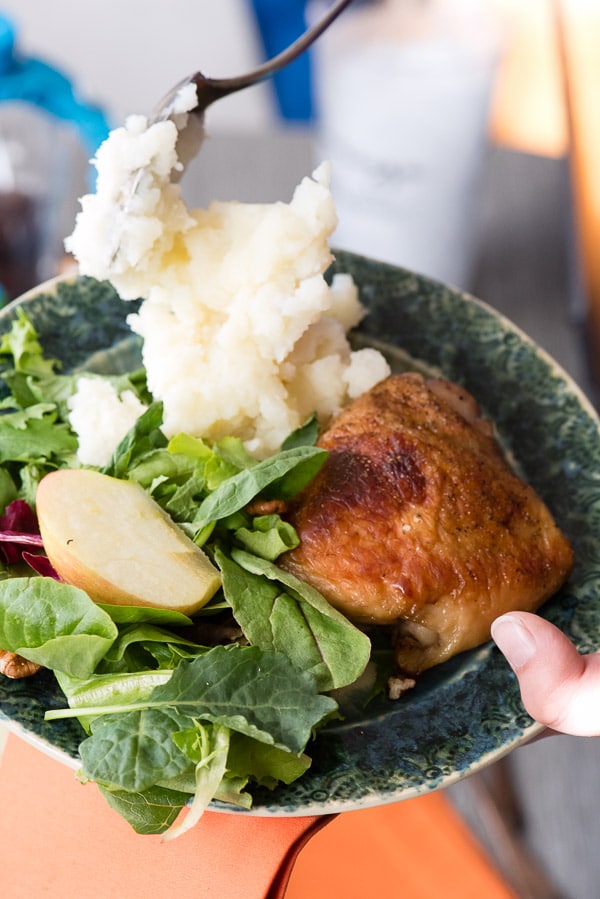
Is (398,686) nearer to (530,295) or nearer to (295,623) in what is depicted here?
(295,623)

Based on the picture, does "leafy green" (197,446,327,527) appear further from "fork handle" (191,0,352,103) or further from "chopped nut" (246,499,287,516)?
"fork handle" (191,0,352,103)

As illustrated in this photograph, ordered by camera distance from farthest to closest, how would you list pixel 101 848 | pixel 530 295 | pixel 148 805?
pixel 530 295 → pixel 101 848 → pixel 148 805

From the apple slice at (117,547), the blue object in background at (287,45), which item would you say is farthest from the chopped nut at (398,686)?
the blue object in background at (287,45)

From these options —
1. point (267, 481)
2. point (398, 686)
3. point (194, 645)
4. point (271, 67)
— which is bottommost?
point (398, 686)

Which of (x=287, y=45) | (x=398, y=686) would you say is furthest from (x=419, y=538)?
(x=287, y=45)

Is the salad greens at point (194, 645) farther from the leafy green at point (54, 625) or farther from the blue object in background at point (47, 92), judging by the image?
the blue object in background at point (47, 92)

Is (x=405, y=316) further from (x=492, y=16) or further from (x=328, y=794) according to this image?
(x=492, y=16)

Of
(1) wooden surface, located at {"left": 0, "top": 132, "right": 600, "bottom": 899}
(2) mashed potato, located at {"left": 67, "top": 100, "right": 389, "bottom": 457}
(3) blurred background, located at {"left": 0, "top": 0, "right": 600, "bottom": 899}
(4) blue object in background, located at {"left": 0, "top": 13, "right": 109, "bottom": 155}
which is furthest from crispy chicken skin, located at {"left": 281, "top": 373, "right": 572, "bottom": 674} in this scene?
(4) blue object in background, located at {"left": 0, "top": 13, "right": 109, "bottom": 155}
